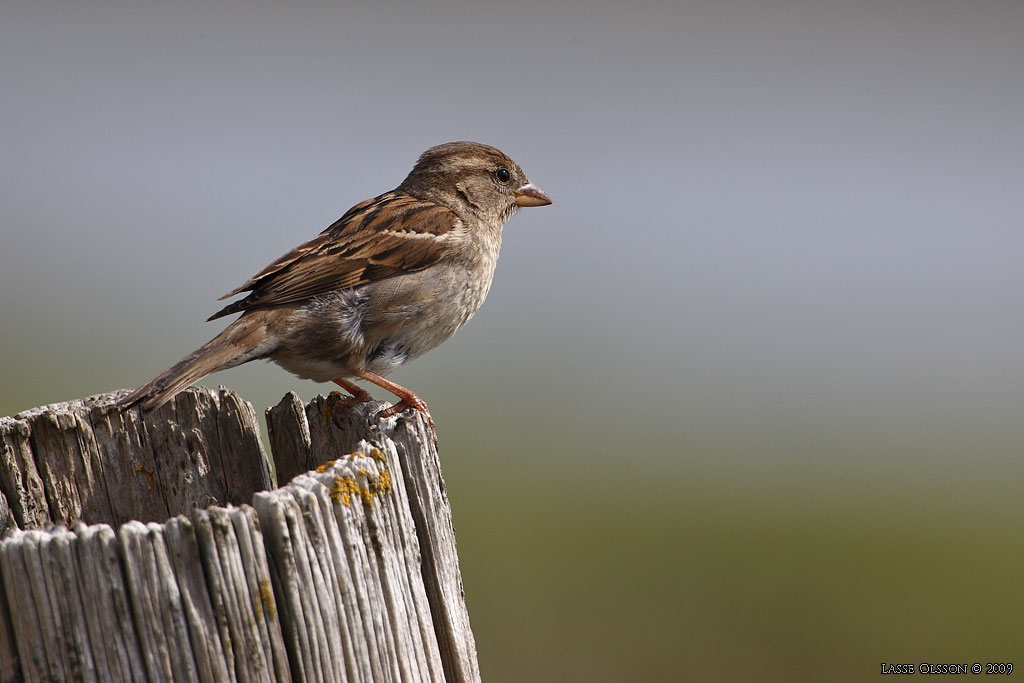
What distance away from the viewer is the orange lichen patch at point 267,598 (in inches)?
82.4

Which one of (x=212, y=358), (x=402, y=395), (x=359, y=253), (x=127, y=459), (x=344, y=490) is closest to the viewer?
(x=344, y=490)

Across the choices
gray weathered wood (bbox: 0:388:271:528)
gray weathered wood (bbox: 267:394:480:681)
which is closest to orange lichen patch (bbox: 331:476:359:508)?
gray weathered wood (bbox: 267:394:480:681)

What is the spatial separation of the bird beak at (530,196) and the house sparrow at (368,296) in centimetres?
45

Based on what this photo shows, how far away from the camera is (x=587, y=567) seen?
9.16 meters

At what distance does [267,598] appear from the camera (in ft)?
6.90

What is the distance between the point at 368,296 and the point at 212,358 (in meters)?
0.99

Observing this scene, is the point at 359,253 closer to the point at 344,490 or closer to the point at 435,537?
the point at 435,537

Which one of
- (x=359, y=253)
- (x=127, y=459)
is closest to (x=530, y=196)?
(x=359, y=253)

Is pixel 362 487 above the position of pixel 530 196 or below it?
below

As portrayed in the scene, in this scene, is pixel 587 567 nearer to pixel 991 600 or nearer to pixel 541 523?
pixel 541 523

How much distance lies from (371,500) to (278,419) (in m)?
1.10

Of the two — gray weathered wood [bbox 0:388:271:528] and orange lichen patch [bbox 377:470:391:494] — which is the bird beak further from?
orange lichen patch [bbox 377:470:391:494]

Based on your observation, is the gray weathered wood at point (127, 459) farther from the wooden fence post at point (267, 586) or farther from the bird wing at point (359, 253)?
the bird wing at point (359, 253)

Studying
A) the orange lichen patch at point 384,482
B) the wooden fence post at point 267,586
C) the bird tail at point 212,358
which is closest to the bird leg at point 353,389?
the bird tail at point 212,358
